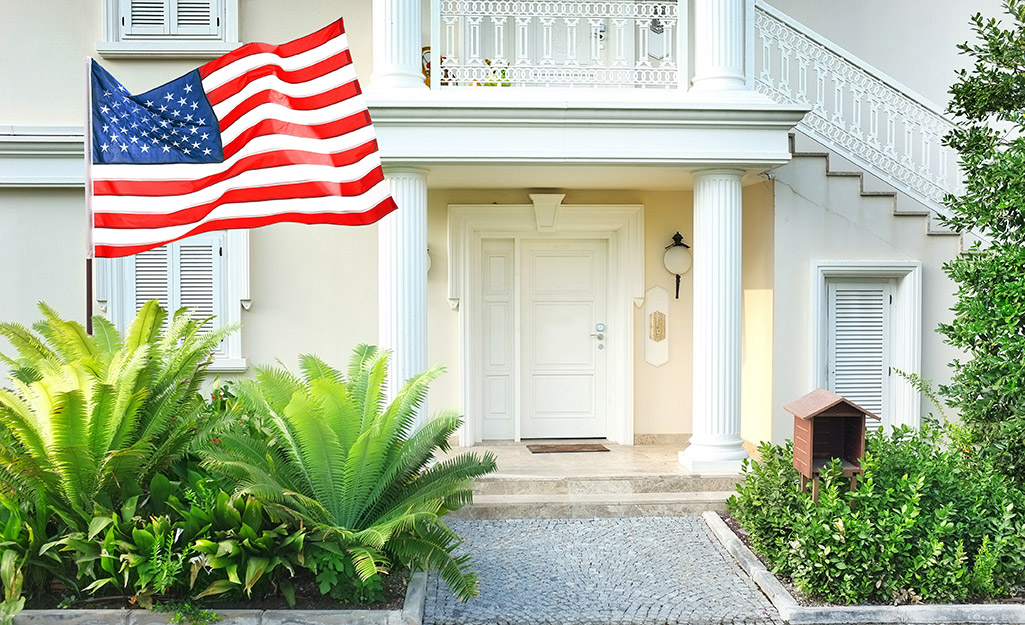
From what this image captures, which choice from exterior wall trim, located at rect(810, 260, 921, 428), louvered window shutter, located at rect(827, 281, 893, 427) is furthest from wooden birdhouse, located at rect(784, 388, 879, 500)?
louvered window shutter, located at rect(827, 281, 893, 427)

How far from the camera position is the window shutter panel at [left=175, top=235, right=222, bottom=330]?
870 centimetres

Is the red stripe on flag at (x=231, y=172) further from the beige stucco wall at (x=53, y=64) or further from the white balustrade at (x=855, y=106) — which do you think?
the white balustrade at (x=855, y=106)

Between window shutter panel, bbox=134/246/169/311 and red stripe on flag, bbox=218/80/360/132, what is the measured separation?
357 cm

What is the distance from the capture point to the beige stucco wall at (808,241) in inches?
322

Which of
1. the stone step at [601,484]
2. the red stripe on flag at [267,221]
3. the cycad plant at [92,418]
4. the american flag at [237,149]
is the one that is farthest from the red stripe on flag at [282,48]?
the stone step at [601,484]

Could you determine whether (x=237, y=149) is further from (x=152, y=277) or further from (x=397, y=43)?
Answer: (x=152, y=277)

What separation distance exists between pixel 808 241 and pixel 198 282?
20.0ft

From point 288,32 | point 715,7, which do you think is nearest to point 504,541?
point 715,7

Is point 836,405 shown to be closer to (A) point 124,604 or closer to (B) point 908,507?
(B) point 908,507

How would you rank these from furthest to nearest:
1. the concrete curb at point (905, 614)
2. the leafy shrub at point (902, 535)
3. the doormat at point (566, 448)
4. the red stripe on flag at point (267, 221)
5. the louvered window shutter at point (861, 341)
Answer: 1. the doormat at point (566, 448)
2. the louvered window shutter at point (861, 341)
3. the red stripe on flag at point (267, 221)
4. the leafy shrub at point (902, 535)
5. the concrete curb at point (905, 614)

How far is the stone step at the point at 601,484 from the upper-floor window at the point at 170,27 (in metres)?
5.01

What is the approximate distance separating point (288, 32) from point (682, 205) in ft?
14.7

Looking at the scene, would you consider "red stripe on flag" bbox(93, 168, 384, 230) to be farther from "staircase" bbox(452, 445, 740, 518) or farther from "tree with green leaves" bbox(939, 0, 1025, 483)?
"tree with green leaves" bbox(939, 0, 1025, 483)

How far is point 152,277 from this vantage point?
28.5 feet
